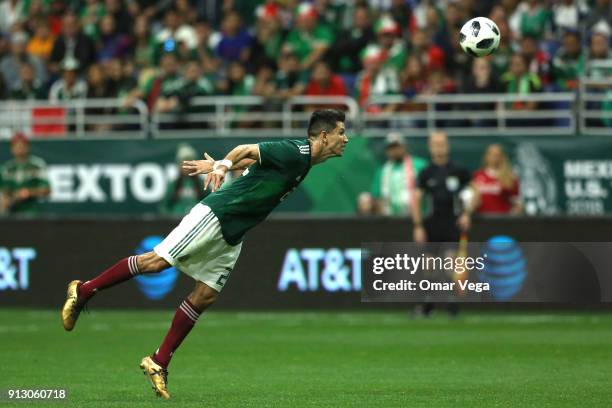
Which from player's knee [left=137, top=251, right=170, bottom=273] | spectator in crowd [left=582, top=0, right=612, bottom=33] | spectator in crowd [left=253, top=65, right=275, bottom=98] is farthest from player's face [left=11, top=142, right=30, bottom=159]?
player's knee [left=137, top=251, right=170, bottom=273]

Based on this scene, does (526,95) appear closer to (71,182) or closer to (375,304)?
(375,304)

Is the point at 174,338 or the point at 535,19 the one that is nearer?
the point at 174,338

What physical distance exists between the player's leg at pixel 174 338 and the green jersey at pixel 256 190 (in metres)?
0.52

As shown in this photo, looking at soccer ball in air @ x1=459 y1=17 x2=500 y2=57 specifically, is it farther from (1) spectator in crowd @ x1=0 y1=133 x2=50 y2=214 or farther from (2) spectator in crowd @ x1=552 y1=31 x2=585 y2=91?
(1) spectator in crowd @ x1=0 y1=133 x2=50 y2=214

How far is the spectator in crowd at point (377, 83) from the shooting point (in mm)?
23547

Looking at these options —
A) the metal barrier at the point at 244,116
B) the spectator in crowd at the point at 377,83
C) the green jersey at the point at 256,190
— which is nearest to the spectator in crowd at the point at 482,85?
the spectator in crowd at the point at 377,83

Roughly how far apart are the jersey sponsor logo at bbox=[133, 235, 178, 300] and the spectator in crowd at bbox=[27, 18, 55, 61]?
741 cm

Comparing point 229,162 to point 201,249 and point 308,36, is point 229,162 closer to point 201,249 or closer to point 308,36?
point 201,249

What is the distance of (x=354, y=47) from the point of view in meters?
25.0

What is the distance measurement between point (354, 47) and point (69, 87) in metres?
5.39

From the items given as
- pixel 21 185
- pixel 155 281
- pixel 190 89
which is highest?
pixel 190 89

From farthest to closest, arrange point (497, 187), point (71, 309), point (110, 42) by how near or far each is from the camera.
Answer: point (110, 42) < point (497, 187) < point (71, 309)

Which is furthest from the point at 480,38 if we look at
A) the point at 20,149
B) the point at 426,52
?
the point at 20,149

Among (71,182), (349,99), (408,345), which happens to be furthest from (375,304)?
(71,182)
